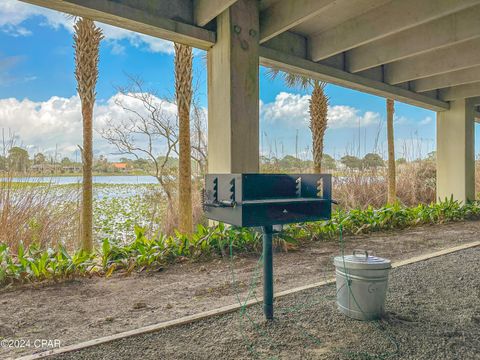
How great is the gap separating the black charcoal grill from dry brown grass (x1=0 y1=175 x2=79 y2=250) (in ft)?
10.2

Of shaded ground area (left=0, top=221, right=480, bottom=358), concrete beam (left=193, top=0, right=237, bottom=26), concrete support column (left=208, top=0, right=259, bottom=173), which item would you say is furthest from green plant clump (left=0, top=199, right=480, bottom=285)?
concrete beam (left=193, top=0, right=237, bottom=26)

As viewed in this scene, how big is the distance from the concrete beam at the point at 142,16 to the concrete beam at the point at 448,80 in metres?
4.47

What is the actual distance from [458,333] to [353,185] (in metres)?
6.82

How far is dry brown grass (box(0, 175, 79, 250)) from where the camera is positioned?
381 cm

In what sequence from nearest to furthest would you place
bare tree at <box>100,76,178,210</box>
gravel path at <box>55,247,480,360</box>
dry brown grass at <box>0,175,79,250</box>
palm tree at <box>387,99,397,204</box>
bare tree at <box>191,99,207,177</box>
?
gravel path at <box>55,247,480,360</box> < dry brown grass at <box>0,175,79,250</box> < bare tree at <box>191,99,207,177</box> < bare tree at <box>100,76,178,210</box> < palm tree at <box>387,99,397,204</box>

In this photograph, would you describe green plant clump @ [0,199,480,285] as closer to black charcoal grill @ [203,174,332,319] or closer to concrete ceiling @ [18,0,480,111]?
black charcoal grill @ [203,174,332,319]

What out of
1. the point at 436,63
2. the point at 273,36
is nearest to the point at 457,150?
the point at 436,63

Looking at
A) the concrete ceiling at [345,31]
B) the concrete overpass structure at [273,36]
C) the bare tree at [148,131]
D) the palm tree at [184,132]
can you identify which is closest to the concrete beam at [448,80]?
the concrete ceiling at [345,31]

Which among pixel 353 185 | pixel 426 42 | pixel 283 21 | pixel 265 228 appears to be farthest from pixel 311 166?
pixel 265 228

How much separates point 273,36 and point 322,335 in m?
3.16

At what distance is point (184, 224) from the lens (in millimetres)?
4887

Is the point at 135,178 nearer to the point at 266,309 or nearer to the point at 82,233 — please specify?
the point at 82,233

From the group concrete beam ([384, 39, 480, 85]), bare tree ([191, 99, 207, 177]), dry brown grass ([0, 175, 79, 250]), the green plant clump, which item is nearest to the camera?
the green plant clump

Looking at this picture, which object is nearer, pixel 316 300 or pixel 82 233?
pixel 316 300
